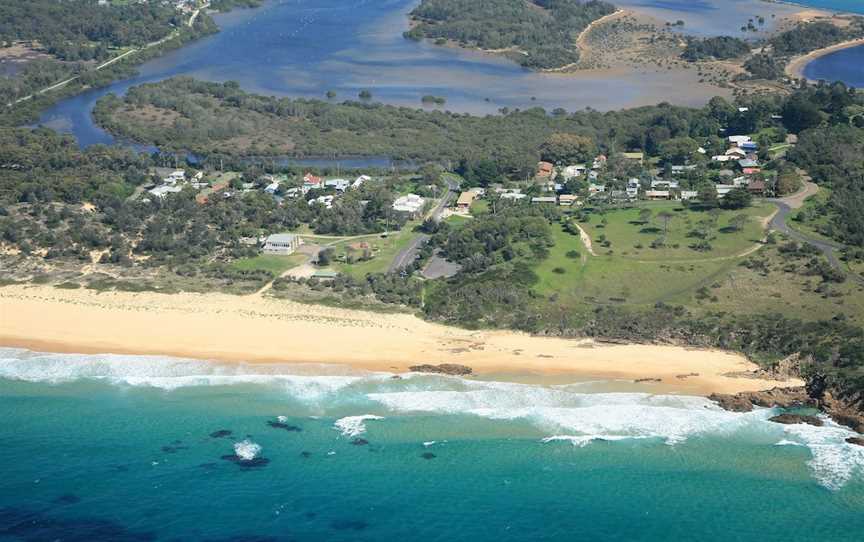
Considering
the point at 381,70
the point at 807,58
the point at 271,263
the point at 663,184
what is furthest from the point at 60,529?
the point at 807,58

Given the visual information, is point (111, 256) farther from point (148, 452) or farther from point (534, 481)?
point (534, 481)

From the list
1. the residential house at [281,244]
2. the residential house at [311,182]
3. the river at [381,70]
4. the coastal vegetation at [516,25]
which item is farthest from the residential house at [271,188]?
the coastal vegetation at [516,25]

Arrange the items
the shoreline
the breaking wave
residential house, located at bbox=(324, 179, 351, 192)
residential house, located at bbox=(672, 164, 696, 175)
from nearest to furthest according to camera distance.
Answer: the breaking wave
residential house, located at bbox=(324, 179, 351, 192)
residential house, located at bbox=(672, 164, 696, 175)
the shoreline

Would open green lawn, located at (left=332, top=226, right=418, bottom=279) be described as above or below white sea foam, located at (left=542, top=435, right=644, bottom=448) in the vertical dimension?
above

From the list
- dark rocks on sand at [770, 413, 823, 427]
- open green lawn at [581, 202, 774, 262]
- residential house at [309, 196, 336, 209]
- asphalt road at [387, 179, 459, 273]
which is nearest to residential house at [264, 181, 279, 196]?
residential house at [309, 196, 336, 209]

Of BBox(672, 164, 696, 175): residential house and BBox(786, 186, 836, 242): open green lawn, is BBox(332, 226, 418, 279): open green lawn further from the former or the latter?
BBox(786, 186, 836, 242): open green lawn

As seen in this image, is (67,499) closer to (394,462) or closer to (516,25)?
(394,462)

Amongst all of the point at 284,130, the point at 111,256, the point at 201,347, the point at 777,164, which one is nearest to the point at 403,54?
the point at 284,130
